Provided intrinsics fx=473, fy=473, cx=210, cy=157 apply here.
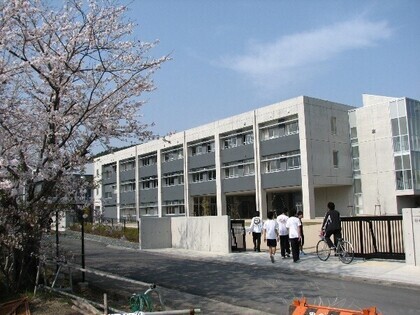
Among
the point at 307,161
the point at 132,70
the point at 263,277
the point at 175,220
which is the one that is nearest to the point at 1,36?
the point at 132,70

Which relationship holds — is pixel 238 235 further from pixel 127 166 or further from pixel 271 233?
pixel 127 166

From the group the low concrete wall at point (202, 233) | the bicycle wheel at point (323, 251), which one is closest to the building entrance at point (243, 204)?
the low concrete wall at point (202, 233)

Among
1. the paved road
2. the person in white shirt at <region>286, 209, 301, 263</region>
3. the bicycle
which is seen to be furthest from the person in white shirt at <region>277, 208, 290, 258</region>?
the paved road

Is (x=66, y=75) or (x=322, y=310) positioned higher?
(x=66, y=75)

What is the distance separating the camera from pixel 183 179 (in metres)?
63.3

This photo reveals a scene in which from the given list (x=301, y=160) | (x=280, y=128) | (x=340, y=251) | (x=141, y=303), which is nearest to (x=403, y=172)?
(x=301, y=160)

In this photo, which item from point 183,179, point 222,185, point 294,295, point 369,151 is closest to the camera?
point 294,295

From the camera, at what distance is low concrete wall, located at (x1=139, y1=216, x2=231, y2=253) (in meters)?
19.8

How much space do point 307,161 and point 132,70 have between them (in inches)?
1386

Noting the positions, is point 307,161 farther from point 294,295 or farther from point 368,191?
point 294,295

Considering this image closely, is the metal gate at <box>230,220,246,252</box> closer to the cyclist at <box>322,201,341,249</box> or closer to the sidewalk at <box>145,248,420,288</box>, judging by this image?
the sidewalk at <box>145,248,420,288</box>

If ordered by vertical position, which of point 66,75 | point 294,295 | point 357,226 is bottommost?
point 294,295

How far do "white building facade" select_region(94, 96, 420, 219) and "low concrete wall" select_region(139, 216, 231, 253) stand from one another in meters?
18.7

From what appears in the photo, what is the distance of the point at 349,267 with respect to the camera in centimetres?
1366
